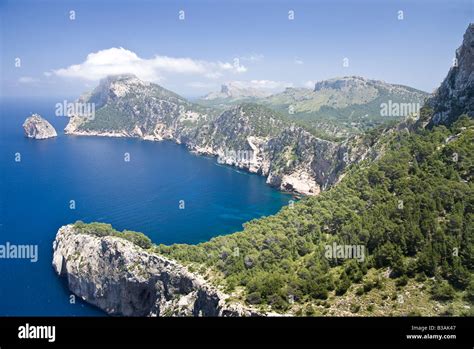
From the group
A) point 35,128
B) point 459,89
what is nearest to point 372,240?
point 459,89

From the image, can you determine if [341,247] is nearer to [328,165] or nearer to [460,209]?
[460,209]

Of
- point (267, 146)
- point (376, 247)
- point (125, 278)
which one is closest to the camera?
point (376, 247)

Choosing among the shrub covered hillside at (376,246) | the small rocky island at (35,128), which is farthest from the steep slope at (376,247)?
the small rocky island at (35,128)

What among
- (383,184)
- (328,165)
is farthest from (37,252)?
(328,165)

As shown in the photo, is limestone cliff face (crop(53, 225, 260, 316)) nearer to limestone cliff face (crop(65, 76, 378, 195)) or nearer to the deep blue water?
the deep blue water

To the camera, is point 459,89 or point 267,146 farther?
point 267,146

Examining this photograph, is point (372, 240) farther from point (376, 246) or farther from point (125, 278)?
point (125, 278)
